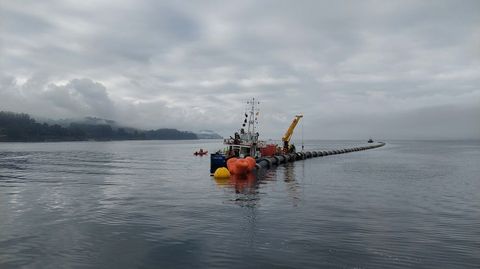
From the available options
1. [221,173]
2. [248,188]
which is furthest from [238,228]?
[221,173]

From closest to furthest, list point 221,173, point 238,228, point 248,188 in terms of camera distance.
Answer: point 238,228
point 248,188
point 221,173

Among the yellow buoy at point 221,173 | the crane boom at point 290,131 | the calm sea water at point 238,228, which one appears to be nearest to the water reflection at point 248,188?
the calm sea water at point 238,228

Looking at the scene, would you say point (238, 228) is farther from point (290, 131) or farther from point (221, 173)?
point (290, 131)

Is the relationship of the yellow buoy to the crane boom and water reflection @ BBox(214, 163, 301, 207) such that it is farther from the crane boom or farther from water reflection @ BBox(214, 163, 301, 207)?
the crane boom

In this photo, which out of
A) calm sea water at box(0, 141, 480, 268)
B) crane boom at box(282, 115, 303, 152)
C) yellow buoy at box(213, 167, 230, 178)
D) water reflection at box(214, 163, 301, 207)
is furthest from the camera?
crane boom at box(282, 115, 303, 152)

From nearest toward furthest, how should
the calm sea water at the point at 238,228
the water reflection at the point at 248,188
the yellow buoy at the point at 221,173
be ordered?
1. the calm sea water at the point at 238,228
2. the water reflection at the point at 248,188
3. the yellow buoy at the point at 221,173

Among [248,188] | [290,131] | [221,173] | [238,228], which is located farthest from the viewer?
[290,131]

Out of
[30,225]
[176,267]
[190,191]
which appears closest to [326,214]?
[176,267]

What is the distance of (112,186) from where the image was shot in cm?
3962

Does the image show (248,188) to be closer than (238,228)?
No

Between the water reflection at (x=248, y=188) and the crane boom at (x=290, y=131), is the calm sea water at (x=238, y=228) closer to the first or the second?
the water reflection at (x=248, y=188)

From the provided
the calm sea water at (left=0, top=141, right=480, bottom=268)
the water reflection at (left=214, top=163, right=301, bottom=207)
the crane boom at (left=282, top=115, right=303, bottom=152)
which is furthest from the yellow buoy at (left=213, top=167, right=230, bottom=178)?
the crane boom at (left=282, top=115, right=303, bottom=152)

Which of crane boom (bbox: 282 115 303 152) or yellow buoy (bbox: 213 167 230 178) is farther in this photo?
crane boom (bbox: 282 115 303 152)

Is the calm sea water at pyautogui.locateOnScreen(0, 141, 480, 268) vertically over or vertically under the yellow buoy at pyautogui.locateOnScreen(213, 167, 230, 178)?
under
